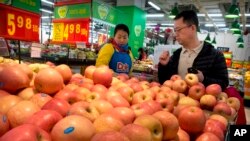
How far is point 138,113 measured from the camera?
1.30 meters

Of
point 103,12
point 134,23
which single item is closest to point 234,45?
point 134,23

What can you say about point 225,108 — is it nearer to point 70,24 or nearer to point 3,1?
point 3,1

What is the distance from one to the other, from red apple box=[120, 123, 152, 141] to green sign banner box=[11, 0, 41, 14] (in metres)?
4.05

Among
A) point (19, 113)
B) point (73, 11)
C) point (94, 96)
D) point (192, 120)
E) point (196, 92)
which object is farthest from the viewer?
point (73, 11)

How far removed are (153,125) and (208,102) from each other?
985 millimetres

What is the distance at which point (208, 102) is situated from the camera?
1.94m

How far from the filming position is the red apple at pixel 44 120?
99 centimetres

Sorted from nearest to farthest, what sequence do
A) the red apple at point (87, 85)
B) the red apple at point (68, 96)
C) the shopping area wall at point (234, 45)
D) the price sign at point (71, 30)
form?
the red apple at point (68, 96)
the red apple at point (87, 85)
the price sign at point (71, 30)
the shopping area wall at point (234, 45)

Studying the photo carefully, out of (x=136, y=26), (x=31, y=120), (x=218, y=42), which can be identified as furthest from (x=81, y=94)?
(x=218, y=42)

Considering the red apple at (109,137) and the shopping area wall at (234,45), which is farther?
the shopping area wall at (234,45)

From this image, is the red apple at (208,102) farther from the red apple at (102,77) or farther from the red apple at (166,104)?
the red apple at (102,77)

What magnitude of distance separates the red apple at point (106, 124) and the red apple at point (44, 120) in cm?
17

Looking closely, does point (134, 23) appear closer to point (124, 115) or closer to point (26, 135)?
point (124, 115)

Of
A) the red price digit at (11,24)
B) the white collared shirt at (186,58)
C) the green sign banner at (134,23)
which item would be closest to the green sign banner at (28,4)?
the red price digit at (11,24)
